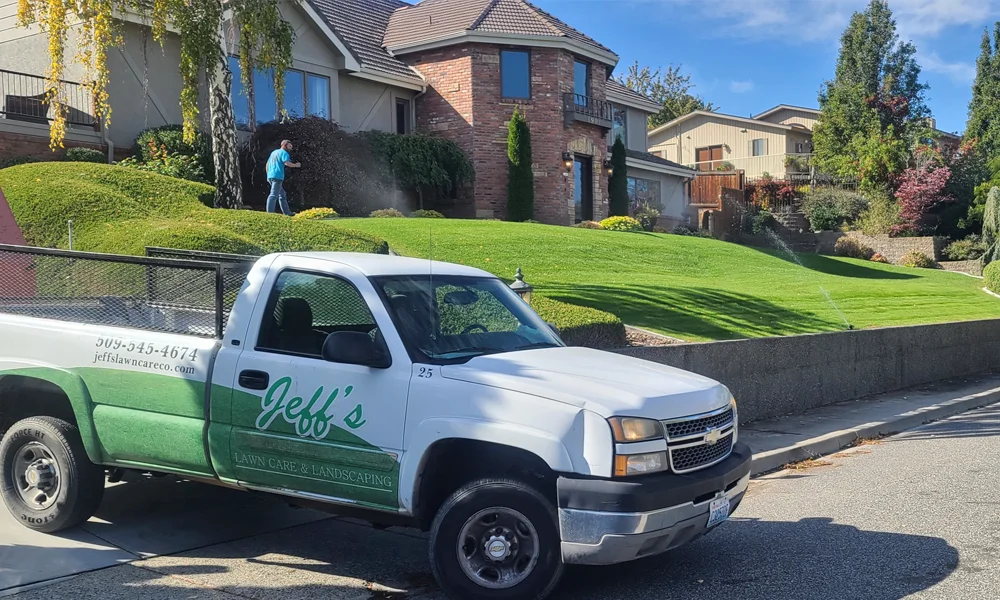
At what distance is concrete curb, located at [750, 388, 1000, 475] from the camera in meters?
9.50

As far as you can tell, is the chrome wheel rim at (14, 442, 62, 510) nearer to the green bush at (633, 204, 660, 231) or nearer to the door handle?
the door handle

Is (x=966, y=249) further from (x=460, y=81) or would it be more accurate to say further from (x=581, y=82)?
(x=460, y=81)

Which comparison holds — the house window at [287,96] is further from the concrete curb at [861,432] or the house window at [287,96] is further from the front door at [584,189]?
the concrete curb at [861,432]

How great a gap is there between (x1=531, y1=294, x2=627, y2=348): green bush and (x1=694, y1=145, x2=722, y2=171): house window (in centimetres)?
4373

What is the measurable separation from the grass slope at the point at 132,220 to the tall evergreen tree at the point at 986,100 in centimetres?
4498

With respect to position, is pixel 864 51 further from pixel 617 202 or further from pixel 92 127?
pixel 92 127

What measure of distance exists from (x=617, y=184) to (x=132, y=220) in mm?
22189

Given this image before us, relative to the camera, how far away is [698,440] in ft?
16.8

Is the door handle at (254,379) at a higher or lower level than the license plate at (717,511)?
higher

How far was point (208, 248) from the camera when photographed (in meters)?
11.3

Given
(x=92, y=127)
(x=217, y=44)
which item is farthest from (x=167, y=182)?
(x=92, y=127)

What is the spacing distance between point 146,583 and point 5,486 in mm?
1637

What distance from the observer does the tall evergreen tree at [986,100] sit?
1908 inches

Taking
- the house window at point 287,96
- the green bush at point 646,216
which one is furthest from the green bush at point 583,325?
the green bush at point 646,216
